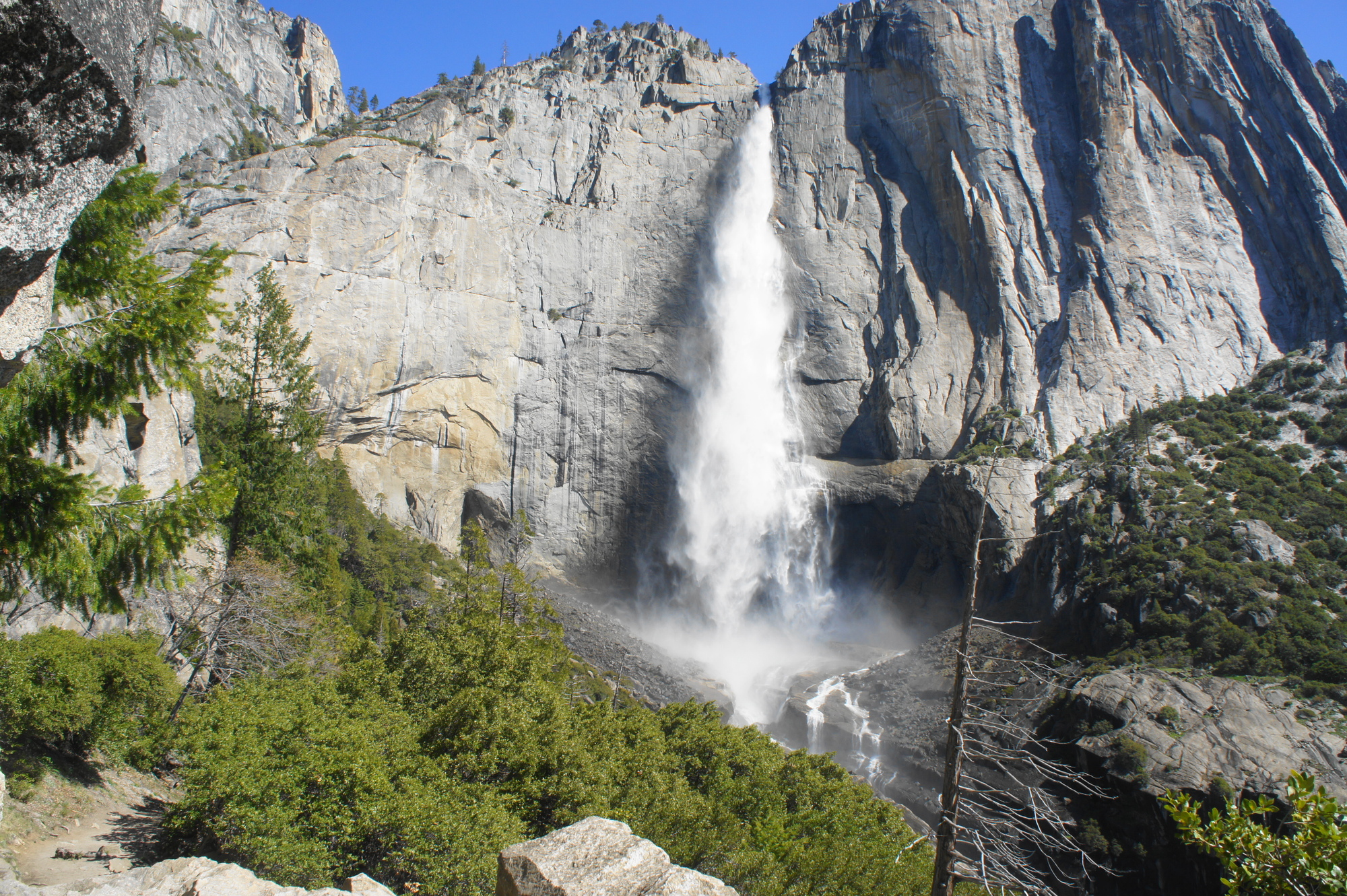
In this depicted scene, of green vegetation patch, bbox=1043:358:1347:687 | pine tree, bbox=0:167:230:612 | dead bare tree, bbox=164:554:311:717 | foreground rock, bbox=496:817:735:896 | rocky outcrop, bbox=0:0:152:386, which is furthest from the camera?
green vegetation patch, bbox=1043:358:1347:687

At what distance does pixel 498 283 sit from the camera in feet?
150

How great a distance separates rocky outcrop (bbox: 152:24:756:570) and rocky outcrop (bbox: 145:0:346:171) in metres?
13.9

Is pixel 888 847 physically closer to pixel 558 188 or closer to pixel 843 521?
pixel 843 521

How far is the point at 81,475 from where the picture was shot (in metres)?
6.84

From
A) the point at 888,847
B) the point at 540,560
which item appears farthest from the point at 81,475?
the point at 540,560

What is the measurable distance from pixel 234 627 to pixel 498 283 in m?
31.8

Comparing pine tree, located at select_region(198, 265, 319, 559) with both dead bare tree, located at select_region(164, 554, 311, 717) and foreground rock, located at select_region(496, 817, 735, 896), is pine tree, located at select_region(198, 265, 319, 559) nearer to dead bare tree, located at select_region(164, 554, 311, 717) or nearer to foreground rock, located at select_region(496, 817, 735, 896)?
dead bare tree, located at select_region(164, 554, 311, 717)

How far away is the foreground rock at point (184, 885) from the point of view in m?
5.93

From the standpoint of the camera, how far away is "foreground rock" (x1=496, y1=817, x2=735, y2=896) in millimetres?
5352

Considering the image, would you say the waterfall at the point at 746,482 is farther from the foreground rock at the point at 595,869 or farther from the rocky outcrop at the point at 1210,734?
the foreground rock at the point at 595,869

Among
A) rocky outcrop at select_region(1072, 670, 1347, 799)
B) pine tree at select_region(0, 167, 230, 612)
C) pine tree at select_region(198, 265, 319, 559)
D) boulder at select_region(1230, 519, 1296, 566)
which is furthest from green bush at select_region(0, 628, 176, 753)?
boulder at select_region(1230, 519, 1296, 566)

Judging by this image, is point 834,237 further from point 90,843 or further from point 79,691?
point 90,843

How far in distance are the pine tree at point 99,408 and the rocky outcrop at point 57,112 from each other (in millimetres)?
2580

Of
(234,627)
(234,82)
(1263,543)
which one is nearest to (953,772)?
(234,627)
